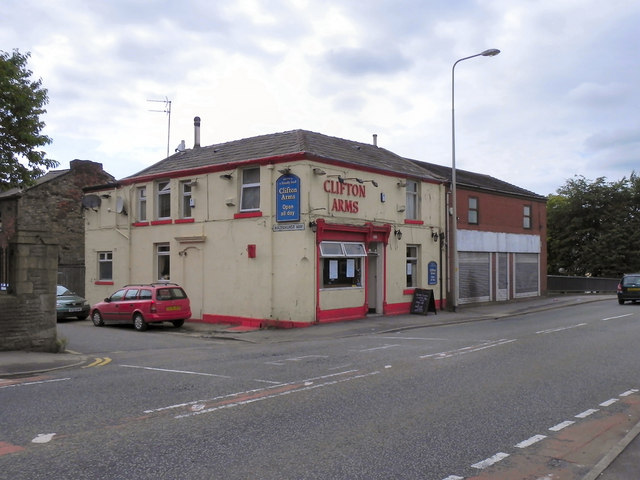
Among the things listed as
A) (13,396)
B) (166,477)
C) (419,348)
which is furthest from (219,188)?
(166,477)

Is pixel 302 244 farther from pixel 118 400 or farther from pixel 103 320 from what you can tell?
pixel 118 400

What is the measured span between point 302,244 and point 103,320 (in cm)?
800

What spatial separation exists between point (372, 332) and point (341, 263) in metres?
3.45

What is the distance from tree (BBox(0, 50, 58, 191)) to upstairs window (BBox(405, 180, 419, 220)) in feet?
44.9

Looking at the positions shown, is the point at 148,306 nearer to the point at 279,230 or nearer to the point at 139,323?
the point at 139,323

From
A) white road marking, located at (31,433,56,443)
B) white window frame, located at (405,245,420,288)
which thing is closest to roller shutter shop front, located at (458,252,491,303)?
white window frame, located at (405,245,420,288)

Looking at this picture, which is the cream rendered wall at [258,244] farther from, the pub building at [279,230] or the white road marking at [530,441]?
the white road marking at [530,441]

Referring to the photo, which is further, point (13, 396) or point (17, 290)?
point (17, 290)

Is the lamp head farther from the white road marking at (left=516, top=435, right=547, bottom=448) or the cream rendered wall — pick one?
the white road marking at (left=516, top=435, right=547, bottom=448)

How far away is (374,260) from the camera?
2325 centimetres

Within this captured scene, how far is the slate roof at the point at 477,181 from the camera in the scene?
28844 mm

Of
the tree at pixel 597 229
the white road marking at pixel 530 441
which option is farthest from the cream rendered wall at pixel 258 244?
the tree at pixel 597 229

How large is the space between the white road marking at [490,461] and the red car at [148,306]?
15786mm

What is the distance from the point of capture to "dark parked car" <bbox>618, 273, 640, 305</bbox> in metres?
29.7
